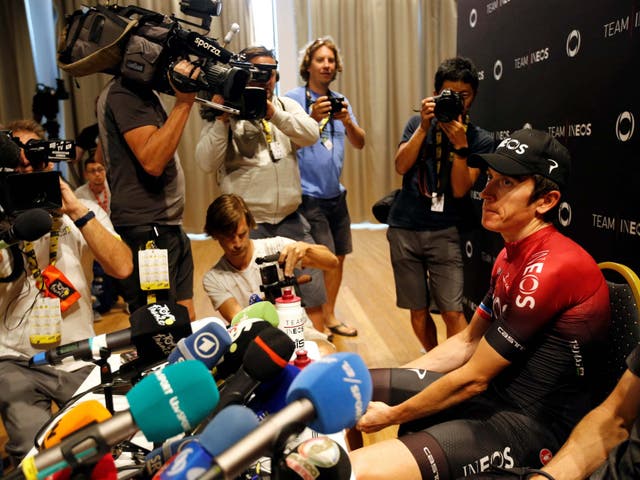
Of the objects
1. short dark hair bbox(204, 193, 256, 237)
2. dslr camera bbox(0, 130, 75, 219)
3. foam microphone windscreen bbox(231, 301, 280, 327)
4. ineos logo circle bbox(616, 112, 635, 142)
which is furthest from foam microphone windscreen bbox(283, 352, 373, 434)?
ineos logo circle bbox(616, 112, 635, 142)

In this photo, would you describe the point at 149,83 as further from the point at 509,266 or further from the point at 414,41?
the point at 414,41

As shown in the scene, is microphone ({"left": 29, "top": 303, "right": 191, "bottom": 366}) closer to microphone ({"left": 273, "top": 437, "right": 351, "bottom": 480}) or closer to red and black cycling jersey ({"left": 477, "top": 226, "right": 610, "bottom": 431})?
microphone ({"left": 273, "top": 437, "right": 351, "bottom": 480})

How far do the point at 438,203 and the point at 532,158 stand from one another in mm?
1079

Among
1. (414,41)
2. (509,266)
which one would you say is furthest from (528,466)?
(414,41)

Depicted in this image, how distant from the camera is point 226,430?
58 cm

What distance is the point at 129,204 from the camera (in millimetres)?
1863

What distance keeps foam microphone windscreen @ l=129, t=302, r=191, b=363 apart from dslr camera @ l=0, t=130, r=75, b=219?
63cm

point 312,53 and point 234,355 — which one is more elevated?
point 312,53

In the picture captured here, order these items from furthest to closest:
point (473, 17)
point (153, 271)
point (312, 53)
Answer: point (473, 17) → point (312, 53) → point (153, 271)

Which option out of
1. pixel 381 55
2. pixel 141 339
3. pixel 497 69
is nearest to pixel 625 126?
pixel 497 69

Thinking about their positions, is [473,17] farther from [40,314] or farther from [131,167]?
[40,314]

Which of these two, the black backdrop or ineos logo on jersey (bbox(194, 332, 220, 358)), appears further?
the black backdrop


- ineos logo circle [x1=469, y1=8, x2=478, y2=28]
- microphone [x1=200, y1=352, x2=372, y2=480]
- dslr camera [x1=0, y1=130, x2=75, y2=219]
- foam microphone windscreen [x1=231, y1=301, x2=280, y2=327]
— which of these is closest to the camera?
microphone [x1=200, y1=352, x2=372, y2=480]

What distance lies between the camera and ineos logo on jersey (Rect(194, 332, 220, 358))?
806mm
